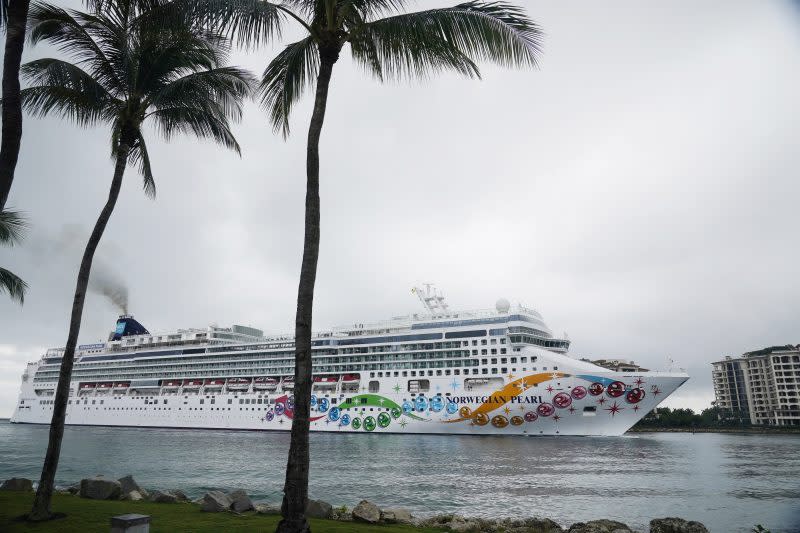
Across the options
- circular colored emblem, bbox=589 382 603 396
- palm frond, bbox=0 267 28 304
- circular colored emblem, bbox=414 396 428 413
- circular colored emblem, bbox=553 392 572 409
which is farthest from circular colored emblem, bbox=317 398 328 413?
palm frond, bbox=0 267 28 304

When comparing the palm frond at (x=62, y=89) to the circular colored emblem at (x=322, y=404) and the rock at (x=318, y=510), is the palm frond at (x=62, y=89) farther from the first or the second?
the circular colored emblem at (x=322, y=404)

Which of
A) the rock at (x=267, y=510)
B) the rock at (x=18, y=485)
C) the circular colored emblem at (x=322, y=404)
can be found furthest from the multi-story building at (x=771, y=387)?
the rock at (x=18, y=485)

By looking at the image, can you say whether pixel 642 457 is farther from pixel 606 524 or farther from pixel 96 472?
pixel 96 472

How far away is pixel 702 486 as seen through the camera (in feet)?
65.4

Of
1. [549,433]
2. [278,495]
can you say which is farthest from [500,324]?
[278,495]

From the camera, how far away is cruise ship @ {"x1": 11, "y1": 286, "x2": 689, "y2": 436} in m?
39.6

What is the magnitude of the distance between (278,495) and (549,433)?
28.7 m

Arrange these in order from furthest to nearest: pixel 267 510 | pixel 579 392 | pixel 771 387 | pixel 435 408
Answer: pixel 771 387 → pixel 435 408 → pixel 579 392 → pixel 267 510

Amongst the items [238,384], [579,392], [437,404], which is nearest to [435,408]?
[437,404]

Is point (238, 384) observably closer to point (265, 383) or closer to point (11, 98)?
point (265, 383)

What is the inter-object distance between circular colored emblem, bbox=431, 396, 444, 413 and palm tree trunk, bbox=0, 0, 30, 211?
139 ft

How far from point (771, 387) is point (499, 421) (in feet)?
238

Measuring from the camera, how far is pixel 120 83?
10.4 meters

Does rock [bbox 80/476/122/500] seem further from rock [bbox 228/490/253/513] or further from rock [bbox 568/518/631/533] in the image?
rock [bbox 568/518/631/533]
